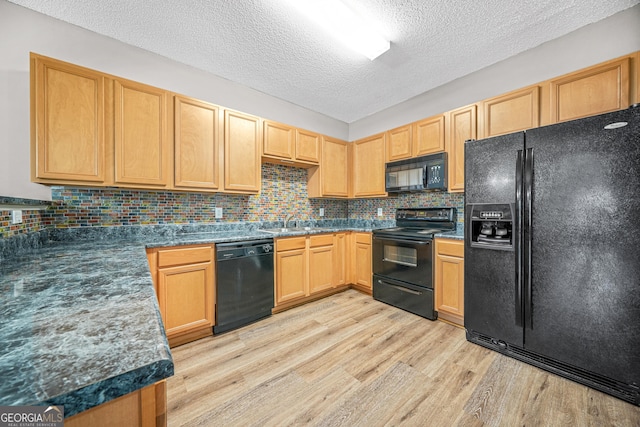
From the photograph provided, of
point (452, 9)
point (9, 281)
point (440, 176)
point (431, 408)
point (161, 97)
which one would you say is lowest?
point (431, 408)

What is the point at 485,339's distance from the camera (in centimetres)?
206

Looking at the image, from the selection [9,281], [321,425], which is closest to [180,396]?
[321,425]

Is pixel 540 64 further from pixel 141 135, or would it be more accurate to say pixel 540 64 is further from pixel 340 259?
pixel 141 135

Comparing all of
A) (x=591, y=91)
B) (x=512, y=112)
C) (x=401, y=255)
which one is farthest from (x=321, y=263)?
(x=591, y=91)

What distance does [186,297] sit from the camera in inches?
83.4

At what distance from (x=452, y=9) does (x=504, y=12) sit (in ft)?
1.39

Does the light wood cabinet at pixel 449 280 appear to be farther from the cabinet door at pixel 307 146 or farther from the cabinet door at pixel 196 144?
the cabinet door at pixel 196 144

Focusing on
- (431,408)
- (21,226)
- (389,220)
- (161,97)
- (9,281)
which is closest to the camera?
(9,281)

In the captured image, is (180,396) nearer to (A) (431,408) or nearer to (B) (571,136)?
(A) (431,408)

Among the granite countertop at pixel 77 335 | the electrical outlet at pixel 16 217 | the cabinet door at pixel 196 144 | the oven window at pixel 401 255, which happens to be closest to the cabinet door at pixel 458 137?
the oven window at pixel 401 255

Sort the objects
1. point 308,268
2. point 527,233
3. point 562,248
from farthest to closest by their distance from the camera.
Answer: point 308,268, point 527,233, point 562,248

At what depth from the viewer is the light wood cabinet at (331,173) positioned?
3.47 metres

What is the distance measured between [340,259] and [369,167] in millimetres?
1357

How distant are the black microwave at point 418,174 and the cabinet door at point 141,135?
2487 mm
